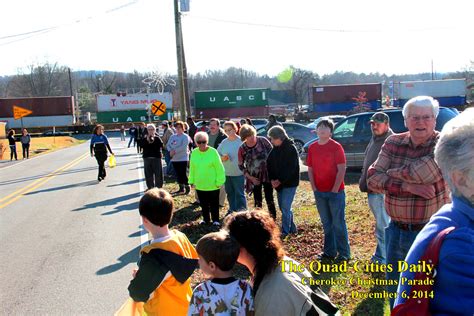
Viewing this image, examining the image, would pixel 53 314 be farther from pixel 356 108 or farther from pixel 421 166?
pixel 356 108

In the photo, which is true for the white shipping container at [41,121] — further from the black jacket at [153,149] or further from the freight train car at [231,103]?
the black jacket at [153,149]

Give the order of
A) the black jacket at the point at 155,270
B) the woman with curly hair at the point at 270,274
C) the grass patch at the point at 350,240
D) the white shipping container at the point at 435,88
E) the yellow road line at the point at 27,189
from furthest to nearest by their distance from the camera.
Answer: the white shipping container at the point at 435,88, the yellow road line at the point at 27,189, the grass patch at the point at 350,240, the black jacket at the point at 155,270, the woman with curly hair at the point at 270,274

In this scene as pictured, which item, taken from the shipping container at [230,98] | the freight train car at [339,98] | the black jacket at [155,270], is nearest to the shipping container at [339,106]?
the freight train car at [339,98]

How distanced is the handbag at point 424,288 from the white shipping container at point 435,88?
58265mm

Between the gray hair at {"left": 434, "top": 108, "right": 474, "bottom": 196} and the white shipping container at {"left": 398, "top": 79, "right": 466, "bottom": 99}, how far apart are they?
58018 millimetres

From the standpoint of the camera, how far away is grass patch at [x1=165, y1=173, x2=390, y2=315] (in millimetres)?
4898

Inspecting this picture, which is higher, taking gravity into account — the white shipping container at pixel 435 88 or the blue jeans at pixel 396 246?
the white shipping container at pixel 435 88

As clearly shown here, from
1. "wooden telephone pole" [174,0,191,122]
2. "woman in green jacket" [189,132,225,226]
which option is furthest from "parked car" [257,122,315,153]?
"woman in green jacket" [189,132,225,226]

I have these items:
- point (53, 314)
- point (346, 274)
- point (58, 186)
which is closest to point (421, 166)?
point (346, 274)

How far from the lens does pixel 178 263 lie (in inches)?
132

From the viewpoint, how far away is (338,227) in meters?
6.13

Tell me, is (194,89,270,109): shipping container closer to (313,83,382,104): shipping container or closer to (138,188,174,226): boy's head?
(313,83,382,104): shipping container

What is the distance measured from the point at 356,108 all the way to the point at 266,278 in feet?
198

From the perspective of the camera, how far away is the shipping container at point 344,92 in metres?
61.7
